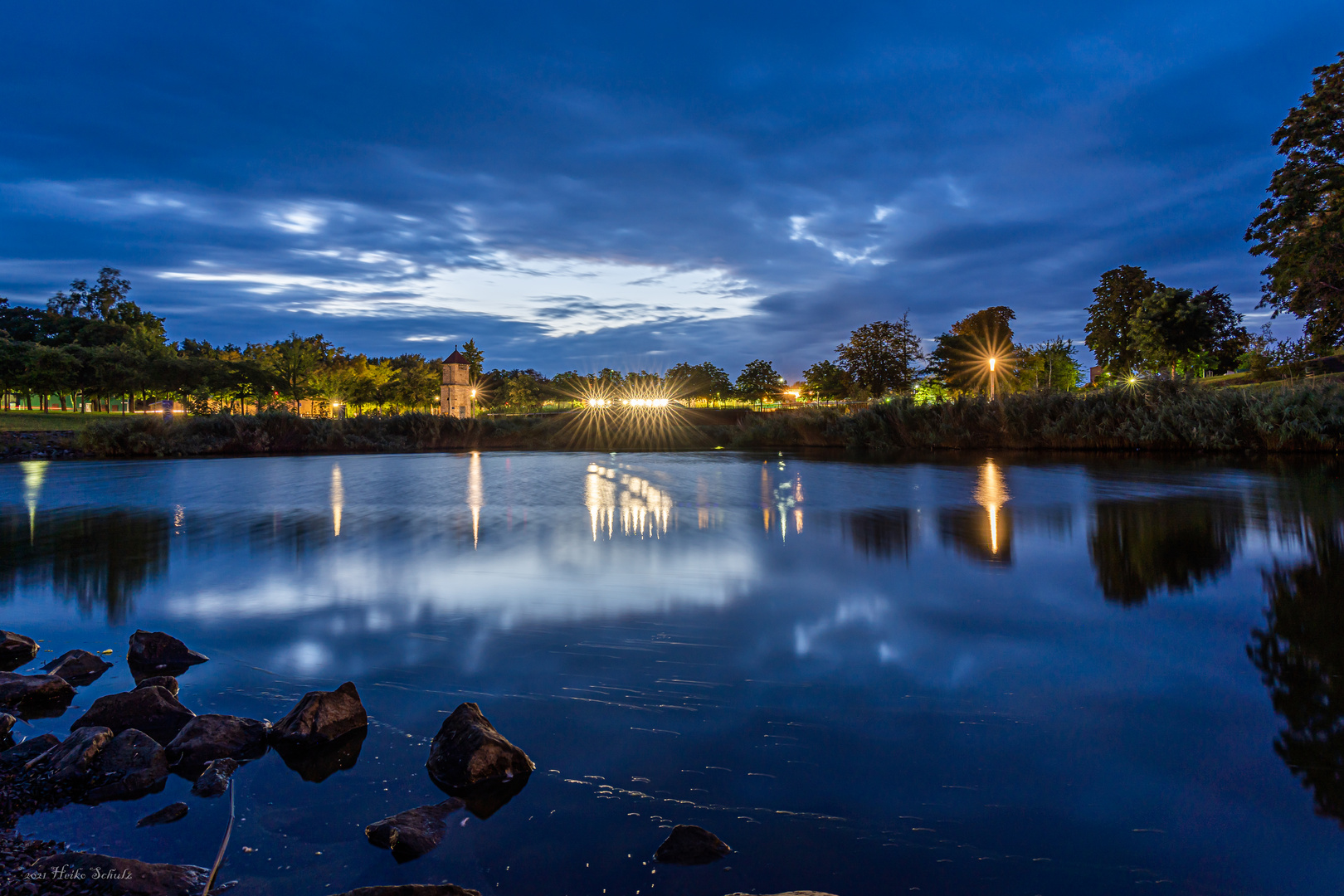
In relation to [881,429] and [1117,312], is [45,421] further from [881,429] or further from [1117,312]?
[1117,312]

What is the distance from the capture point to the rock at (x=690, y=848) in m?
2.17

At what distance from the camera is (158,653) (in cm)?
411

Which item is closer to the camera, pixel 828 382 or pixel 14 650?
pixel 14 650

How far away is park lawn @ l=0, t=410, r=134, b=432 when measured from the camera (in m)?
34.7

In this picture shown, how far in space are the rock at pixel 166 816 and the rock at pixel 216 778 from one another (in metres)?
0.11

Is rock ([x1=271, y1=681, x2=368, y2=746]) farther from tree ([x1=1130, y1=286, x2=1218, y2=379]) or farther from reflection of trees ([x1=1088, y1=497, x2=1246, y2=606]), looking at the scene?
tree ([x1=1130, y1=286, x2=1218, y2=379])

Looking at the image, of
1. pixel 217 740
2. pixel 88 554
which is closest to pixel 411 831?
pixel 217 740

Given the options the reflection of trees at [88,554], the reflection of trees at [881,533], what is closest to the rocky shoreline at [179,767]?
the reflection of trees at [88,554]

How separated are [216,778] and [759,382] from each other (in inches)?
4777

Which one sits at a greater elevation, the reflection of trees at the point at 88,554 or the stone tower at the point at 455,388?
the stone tower at the point at 455,388

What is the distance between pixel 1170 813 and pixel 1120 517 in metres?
8.17

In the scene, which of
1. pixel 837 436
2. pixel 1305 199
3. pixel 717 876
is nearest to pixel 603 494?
pixel 717 876

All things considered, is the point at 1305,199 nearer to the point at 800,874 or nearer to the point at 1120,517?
the point at 1120,517

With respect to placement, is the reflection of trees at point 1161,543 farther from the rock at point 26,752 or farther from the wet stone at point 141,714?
the rock at point 26,752
